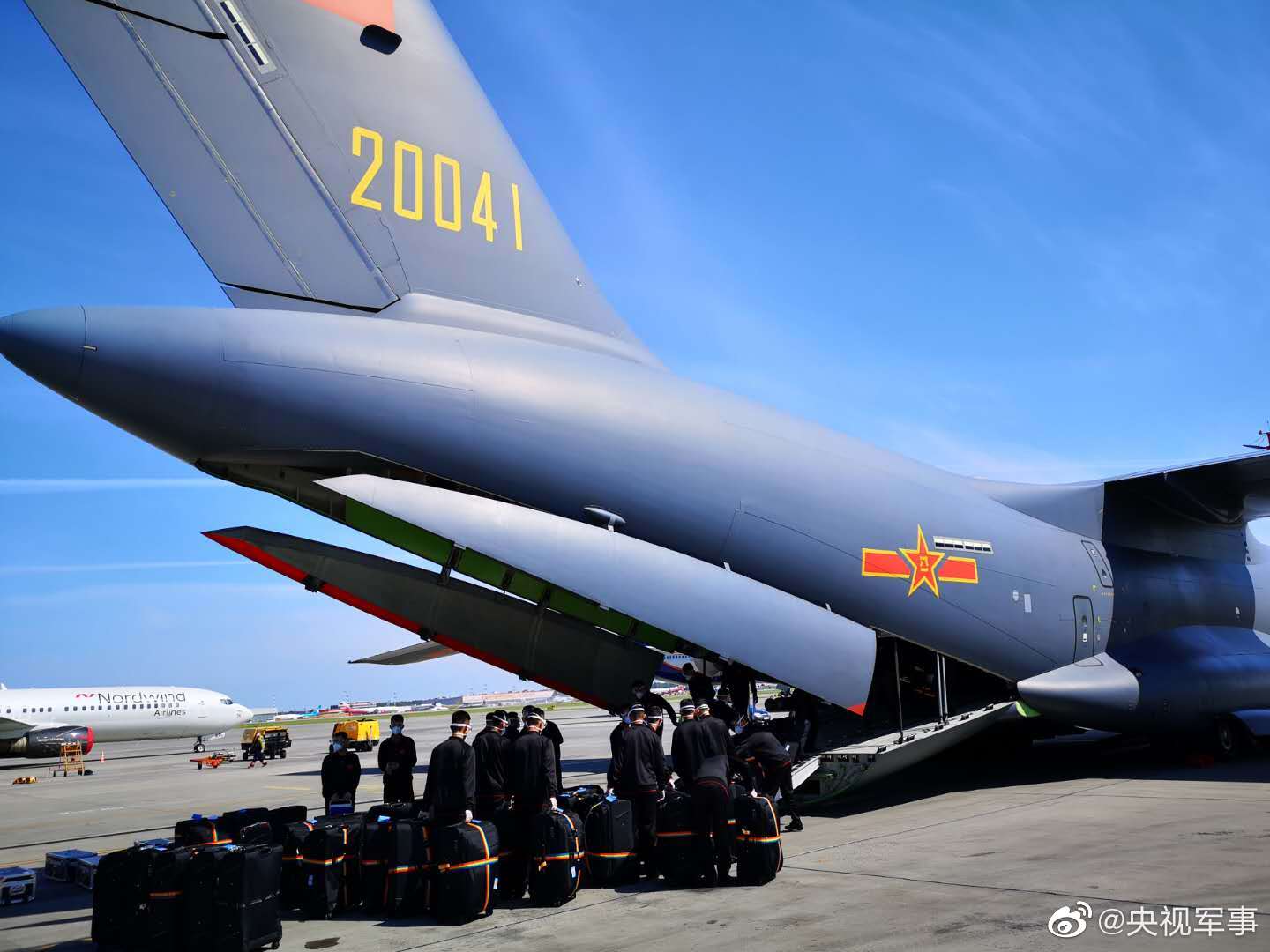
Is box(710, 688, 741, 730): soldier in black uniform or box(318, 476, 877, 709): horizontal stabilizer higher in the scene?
box(318, 476, 877, 709): horizontal stabilizer

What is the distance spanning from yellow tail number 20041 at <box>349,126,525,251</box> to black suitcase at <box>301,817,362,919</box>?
452 cm

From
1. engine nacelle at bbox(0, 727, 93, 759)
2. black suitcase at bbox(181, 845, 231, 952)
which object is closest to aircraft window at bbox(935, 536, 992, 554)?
black suitcase at bbox(181, 845, 231, 952)

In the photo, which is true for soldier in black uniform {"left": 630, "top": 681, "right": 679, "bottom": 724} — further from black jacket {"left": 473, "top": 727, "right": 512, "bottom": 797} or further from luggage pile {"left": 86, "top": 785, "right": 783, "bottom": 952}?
black jacket {"left": 473, "top": 727, "right": 512, "bottom": 797}

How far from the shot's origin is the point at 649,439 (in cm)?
826

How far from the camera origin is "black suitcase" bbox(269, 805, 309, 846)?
7.02 metres

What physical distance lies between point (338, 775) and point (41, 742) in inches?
987

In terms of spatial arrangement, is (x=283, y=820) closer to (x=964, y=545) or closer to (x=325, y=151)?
(x=325, y=151)

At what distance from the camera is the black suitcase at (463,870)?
19.2ft

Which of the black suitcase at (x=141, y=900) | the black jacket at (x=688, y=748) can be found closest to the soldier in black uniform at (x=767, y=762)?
the black jacket at (x=688, y=748)

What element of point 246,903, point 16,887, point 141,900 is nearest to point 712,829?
point 246,903

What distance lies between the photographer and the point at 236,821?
283 inches

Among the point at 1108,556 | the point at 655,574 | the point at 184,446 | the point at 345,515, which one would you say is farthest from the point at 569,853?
the point at 1108,556

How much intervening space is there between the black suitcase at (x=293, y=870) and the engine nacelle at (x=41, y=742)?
86.3ft

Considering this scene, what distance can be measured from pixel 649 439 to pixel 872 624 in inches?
119
